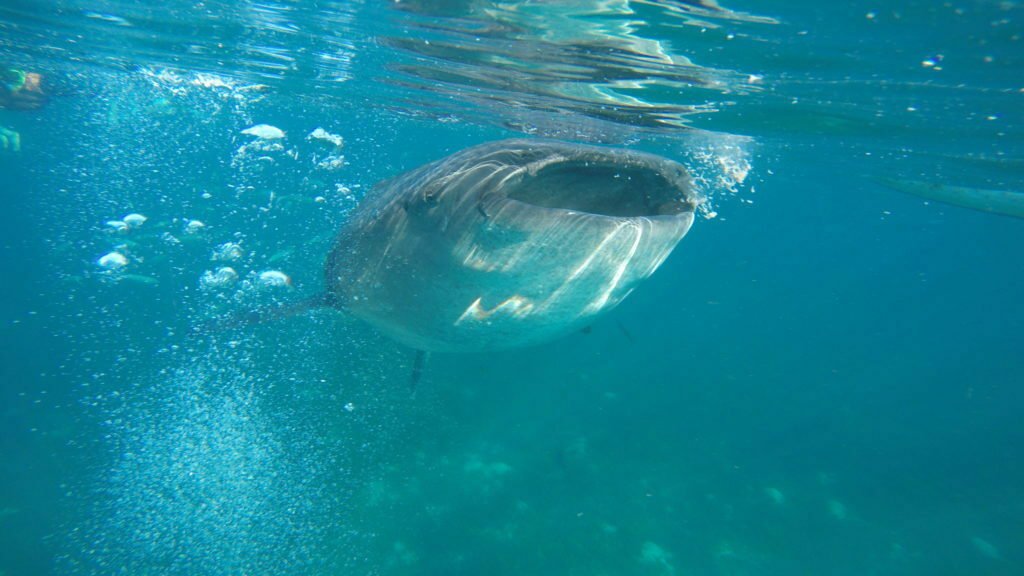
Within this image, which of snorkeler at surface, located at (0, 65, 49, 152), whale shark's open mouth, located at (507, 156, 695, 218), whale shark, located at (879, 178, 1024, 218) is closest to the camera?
whale shark's open mouth, located at (507, 156, 695, 218)

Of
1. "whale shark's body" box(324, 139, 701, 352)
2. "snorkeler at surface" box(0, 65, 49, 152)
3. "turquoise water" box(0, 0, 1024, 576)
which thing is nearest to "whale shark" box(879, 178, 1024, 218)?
"turquoise water" box(0, 0, 1024, 576)

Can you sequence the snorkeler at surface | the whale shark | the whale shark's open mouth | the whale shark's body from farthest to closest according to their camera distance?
1. the snorkeler at surface
2. the whale shark
3. the whale shark's open mouth
4. the whale shark's body

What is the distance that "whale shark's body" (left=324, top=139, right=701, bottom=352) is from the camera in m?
2.79

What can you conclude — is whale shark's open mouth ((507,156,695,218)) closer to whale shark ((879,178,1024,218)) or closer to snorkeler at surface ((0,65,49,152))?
whale shark ((879,178,1024,218))

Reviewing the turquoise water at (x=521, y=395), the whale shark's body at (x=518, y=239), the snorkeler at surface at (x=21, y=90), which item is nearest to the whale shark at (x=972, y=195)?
the turquoise water at (x=521, y=395)

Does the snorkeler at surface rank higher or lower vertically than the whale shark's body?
lower

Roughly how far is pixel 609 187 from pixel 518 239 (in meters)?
1.24

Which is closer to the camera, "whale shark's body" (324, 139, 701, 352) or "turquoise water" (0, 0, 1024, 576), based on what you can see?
"whale shark's body" (324, 139, 701, 352)

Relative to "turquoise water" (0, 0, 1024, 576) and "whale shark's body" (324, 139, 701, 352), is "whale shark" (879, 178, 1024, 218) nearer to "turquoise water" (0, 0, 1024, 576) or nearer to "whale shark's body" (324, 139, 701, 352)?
"turquoise water" (0, 0, 1024, 576)

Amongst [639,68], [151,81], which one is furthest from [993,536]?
[151,81]

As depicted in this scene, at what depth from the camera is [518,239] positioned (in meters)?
2.73

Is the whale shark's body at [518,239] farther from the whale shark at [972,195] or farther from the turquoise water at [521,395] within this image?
the whale shark at [972,195]

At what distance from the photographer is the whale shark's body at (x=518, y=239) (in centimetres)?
279

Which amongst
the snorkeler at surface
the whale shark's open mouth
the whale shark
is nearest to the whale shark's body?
the whale shark's open mouth
